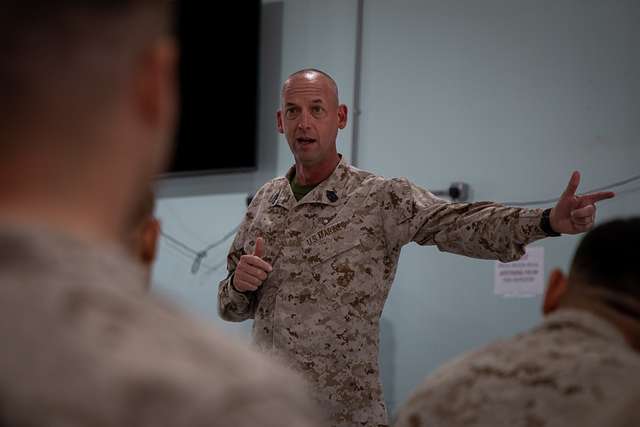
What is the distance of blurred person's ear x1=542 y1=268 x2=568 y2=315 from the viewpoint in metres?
1.16

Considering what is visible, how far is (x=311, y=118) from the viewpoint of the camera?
2941mm

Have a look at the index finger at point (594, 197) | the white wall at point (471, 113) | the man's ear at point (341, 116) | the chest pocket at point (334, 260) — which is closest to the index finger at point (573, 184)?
the index finger at point (594, 197)

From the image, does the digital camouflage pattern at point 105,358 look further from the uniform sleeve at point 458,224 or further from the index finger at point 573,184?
the uniform sleeve at point 458,224

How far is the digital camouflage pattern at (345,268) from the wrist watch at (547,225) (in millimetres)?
125

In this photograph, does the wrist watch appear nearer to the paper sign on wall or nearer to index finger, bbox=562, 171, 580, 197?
index finger, bbox=562, 171, 580, 197

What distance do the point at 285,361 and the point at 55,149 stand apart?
2093 millimetres

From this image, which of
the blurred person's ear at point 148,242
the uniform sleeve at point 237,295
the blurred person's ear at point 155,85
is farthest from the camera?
the uniform sleeve at point 237,295

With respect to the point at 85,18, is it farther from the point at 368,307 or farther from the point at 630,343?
the point at 368,307

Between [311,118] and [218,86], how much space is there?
1.37 meters

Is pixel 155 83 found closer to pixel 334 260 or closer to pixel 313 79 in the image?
pixel 334 260

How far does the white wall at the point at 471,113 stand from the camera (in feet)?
11.0

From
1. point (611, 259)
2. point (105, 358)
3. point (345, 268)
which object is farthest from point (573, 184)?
point (105, 358)

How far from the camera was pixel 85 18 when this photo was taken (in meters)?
0.66

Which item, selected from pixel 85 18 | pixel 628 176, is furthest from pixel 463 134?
pixel 85 18
